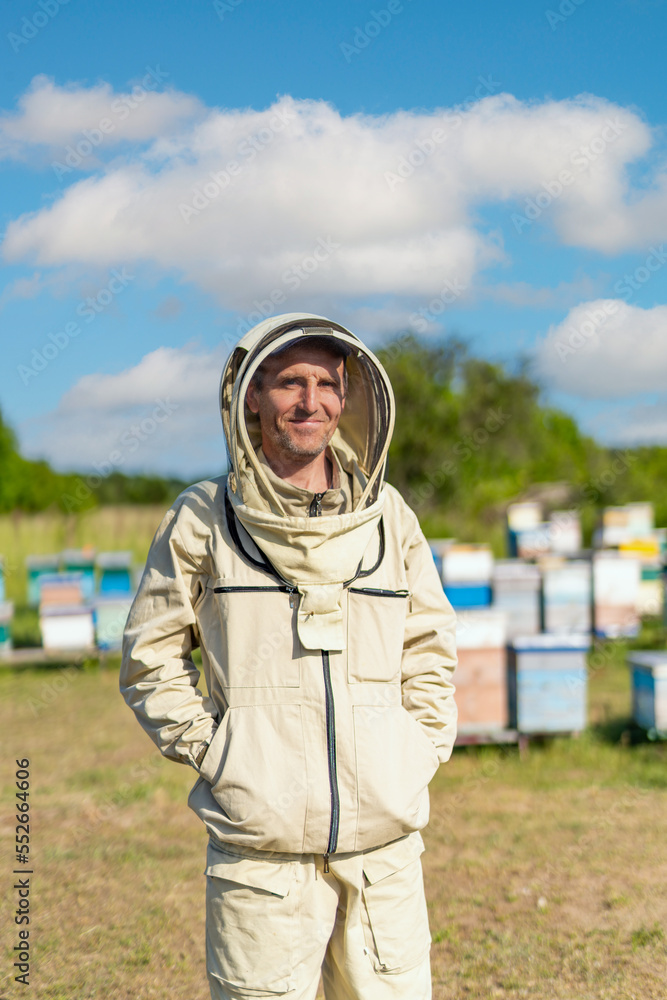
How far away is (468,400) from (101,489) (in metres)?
14.8

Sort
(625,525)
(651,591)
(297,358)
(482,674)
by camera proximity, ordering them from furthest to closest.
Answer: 1. (625,525)
2. (651,591)
3. (482,674)
4. (297,358)

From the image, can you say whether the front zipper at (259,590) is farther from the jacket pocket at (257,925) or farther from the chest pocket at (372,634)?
the jacket pocket at (257,925)

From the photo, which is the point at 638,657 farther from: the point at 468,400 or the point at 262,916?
the point at 468,400

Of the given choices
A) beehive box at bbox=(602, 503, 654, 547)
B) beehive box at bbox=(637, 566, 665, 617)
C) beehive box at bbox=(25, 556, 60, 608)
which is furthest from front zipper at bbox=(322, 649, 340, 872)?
beehive box at bbox=(602, 503, 654, 547)

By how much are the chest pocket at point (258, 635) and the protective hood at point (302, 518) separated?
1.5 inches

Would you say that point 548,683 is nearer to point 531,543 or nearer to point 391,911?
point 391,911

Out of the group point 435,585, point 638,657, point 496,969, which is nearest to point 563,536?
point 638,657

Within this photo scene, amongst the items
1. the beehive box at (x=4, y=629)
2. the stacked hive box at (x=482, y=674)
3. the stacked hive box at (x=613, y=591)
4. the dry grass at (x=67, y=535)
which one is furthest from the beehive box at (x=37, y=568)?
the stacked hive box at (x=482, y=674)

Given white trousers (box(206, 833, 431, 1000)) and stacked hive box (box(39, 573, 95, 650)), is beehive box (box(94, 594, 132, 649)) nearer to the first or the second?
stacked hive box (box(39, 573, 95, 650))

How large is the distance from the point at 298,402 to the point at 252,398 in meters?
0.15

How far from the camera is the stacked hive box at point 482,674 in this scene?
216 inches

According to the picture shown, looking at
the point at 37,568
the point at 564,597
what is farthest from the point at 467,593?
the point at 37,568

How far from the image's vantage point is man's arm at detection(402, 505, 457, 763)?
6.40 feet

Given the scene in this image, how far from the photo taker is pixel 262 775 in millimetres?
1687
